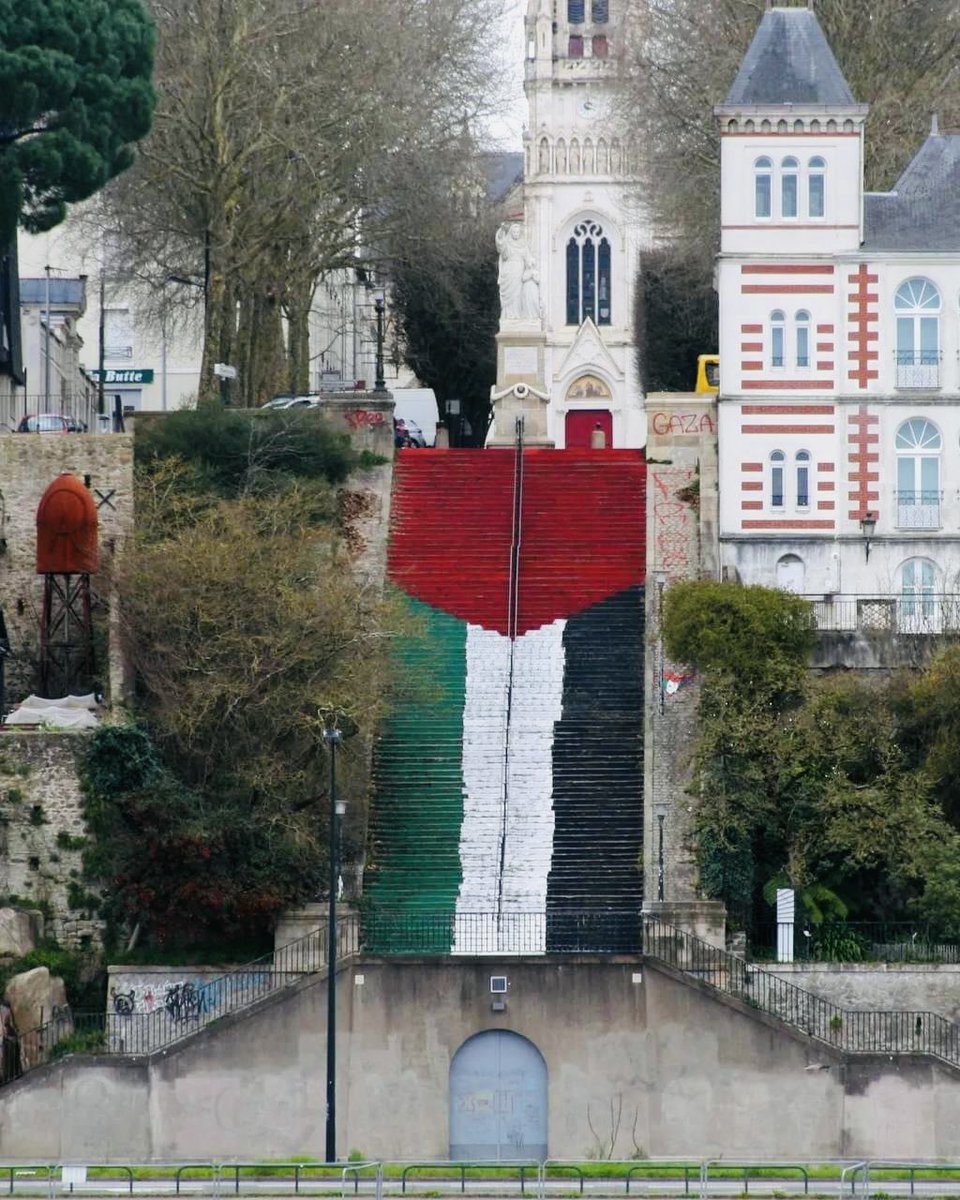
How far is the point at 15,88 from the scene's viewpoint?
63062 mm

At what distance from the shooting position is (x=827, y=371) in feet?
234

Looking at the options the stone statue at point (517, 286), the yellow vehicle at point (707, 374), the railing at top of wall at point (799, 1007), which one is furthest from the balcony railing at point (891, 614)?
the stone statue at point (517, 286)

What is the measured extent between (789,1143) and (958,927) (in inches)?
212

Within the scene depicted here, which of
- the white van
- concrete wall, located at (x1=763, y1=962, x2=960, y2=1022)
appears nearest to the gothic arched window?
the white van

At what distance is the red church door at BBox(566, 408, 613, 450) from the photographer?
112m

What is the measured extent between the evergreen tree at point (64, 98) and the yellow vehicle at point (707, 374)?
17.6 meters

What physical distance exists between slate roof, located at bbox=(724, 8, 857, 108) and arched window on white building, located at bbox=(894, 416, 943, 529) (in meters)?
6.75

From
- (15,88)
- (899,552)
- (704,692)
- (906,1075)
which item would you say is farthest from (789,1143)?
(15,88)

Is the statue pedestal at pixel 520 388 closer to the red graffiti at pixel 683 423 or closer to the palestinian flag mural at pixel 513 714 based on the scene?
the palestinian flag mural at pixel 513 714

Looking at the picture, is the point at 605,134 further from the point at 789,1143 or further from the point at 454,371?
the point at 789,1143

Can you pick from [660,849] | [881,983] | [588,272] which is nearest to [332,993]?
[660,849]

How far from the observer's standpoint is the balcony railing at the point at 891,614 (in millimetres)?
67375

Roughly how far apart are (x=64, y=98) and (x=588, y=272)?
6011 cm

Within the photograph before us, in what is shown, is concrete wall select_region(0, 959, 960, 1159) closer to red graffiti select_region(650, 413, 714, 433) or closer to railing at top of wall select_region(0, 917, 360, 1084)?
railing at top of wall select_region(0, 917, 360, 1084)
